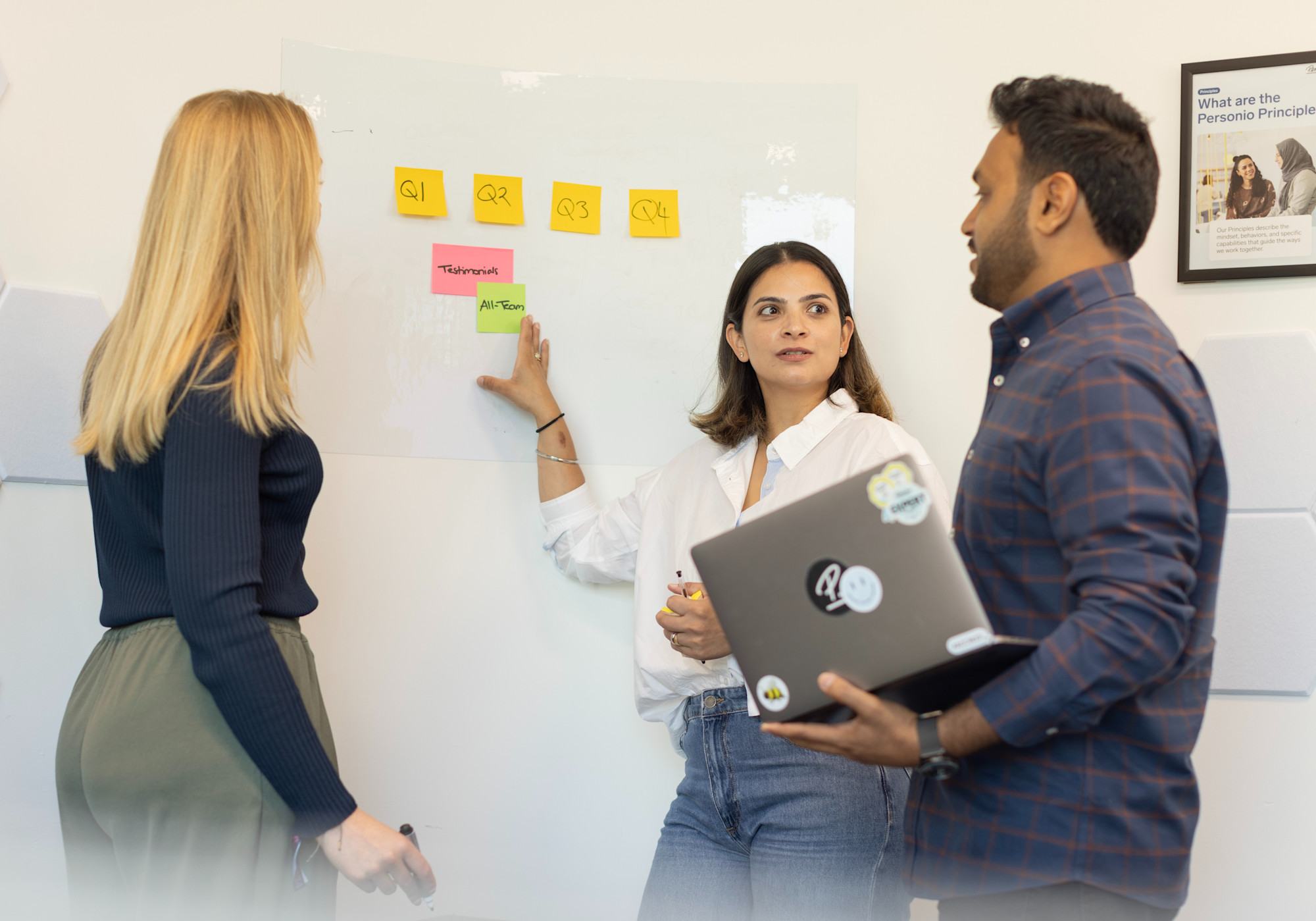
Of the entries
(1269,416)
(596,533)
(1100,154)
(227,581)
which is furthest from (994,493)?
(1269,416)

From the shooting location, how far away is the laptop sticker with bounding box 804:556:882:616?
0.95 metres

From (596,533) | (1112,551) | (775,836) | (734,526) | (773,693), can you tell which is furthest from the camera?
(596,533)

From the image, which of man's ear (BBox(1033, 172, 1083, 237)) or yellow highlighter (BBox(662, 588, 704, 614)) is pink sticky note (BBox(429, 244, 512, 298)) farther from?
man's ear (BBox(1033, 172, 1083, 237))

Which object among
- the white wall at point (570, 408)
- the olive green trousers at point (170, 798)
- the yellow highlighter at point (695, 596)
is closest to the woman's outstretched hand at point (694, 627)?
the yellow highlighter at point (695, 596)

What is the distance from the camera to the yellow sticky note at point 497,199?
1.92 m

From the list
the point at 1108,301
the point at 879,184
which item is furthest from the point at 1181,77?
the point at 1108,301

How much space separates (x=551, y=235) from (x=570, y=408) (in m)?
0.36

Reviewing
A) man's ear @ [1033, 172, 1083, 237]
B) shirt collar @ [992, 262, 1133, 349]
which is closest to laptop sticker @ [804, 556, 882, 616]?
shirt collar @ [992, 262, 1133, 349]

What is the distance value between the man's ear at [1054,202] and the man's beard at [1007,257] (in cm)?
1

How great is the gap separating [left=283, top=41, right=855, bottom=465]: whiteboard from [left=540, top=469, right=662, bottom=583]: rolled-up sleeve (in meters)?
0.13

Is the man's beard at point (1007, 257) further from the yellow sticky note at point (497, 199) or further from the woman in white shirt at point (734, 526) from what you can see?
the yellow sticky note at point (497, 199)

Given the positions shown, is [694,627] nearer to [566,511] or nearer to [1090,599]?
[566,511]

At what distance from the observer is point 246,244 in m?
1.16

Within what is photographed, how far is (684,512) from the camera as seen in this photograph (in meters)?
1.73
